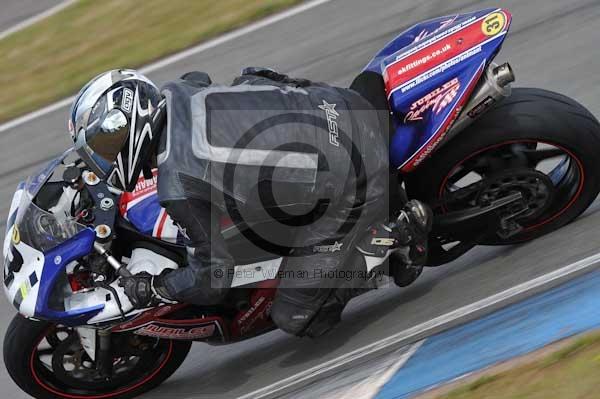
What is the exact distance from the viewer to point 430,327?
4.76m

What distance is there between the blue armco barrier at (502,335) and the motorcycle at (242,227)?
48cm

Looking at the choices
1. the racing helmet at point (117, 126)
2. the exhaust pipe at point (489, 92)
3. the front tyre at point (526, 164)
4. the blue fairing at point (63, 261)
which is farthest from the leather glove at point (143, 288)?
the exhaust pipe at point (489, 92)

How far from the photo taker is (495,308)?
4699 mm

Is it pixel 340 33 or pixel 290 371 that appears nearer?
pixel 290 371

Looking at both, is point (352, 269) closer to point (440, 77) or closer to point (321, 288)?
point (321, 288)

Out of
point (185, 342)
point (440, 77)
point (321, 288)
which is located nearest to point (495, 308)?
point (321, 288)

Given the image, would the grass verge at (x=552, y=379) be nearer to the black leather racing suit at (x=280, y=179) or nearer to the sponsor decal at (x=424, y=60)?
the black leather racing suit at (x=280, y=179)

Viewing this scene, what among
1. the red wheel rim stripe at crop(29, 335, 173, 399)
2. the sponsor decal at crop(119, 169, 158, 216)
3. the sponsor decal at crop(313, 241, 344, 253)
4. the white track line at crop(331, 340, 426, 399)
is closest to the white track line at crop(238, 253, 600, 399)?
the white track line at crop(331, 340, 426, 399)

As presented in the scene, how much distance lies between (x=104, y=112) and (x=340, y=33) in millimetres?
4152

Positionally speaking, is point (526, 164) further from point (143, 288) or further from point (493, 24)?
point (143, 288)

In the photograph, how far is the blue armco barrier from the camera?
429 centimetres

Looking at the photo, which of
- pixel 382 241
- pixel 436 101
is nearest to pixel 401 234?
pixel 382 241

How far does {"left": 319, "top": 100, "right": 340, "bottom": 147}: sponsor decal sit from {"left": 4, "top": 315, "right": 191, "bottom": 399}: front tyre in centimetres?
147

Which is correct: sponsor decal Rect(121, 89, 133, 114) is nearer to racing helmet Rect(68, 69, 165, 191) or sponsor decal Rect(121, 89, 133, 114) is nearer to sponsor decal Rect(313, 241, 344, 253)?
racing helmet Rect(68, 69, 165, 191)
